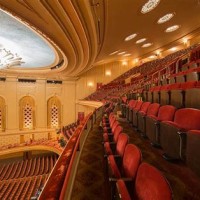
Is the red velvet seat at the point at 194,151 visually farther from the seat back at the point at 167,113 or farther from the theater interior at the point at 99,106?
the seat back at the point at 167,113

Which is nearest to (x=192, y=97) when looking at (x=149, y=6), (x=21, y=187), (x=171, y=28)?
(x=149, y=6)

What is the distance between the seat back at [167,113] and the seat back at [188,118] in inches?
2.2

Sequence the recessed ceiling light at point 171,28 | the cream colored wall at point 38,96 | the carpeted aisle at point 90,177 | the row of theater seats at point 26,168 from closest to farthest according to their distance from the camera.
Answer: the carpeted aisle at point 90,177 < the recessed ceiling light at point 171,28 < the row of theater seats at point 26,168 < the cream colored wall at point 38,96

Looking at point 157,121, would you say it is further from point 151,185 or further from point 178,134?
point 151,185

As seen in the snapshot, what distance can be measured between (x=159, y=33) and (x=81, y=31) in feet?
6.79

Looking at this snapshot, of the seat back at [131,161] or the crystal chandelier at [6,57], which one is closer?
the seat back at [131,161]

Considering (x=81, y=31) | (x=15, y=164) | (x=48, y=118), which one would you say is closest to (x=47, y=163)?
(x=15, y=164)

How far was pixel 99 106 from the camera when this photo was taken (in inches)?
132

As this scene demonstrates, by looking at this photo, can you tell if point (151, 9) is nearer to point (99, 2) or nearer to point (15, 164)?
point (99, 2)

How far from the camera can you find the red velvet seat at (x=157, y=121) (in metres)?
0.93

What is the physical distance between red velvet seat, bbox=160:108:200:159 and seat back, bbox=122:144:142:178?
9.3 inches

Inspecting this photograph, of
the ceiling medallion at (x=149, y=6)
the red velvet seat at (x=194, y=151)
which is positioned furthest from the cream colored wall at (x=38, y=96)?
the red velvet seat at (x=194, y=151)

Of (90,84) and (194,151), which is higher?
(90,84)

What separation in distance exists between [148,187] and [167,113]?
0.63 metres
